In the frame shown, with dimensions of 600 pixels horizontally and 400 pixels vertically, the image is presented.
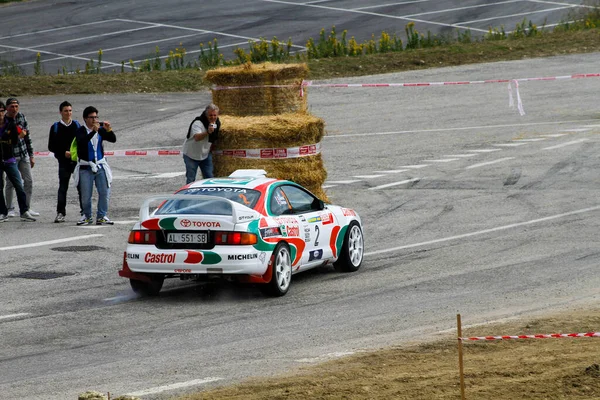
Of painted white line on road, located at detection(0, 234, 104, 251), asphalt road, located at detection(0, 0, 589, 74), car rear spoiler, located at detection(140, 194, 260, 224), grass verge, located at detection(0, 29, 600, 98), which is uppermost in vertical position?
asphalt road, located at detection(0, 0, 589, 74)

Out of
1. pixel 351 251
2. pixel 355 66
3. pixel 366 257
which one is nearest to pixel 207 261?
pixel 351 251

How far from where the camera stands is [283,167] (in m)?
19.3

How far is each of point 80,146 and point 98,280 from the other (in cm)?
434

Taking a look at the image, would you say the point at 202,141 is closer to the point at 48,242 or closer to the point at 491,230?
the point at 48,242

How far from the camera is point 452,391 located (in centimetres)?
893

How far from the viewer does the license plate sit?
1338cm

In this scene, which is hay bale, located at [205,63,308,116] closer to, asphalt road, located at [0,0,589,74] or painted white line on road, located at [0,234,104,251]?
painted white line on road, located at [0,234,104,251]

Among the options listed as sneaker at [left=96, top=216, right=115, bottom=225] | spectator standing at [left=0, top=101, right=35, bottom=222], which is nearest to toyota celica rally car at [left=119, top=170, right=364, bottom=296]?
sneaker at [left=96, top=216, right=115, bottom=225]

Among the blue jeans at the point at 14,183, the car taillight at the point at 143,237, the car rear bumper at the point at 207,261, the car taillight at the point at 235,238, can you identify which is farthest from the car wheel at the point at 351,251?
the blue jeans at the point at 14,183

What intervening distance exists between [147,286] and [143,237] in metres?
0.65

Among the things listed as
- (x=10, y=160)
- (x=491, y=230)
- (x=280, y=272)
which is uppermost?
(x=10, y=160)

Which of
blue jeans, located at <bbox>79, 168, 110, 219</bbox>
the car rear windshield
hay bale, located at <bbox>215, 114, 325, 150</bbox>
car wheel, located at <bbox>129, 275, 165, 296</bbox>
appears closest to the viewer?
the car rear windshield

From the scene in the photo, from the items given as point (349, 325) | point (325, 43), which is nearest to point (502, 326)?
point (349, 325)

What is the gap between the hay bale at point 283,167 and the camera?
19.2 meters
